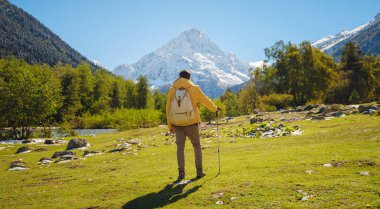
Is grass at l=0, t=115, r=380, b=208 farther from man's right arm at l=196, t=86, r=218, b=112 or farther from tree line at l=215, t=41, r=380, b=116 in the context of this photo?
tree line at l=215, t=41, r=380, b=116

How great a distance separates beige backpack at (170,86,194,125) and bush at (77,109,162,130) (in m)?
54.7

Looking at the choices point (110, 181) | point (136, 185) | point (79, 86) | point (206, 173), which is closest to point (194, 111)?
point (206, 173)

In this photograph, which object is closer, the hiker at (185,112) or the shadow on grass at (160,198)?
the shadow on grass at (160,198)

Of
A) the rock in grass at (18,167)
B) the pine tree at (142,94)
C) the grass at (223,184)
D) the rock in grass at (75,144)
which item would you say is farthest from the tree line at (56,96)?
the grass at (223,184)

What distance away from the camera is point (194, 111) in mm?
10461

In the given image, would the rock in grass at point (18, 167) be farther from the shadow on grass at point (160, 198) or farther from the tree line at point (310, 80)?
the tree line at point (310, 80)

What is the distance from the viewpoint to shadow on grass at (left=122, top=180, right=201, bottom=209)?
27.5 feet

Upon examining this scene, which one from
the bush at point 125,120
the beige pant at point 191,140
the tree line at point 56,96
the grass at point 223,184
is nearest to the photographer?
the grass at point 223,184

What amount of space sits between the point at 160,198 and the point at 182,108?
3.03 metres

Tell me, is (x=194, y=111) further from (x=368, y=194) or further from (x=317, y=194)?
(x=368, y=194)

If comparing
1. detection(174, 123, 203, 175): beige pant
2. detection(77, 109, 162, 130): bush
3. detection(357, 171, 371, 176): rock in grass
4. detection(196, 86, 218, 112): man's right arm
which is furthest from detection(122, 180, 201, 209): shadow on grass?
detection(77, 109, 162, 130): bush

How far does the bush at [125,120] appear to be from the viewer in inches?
2645

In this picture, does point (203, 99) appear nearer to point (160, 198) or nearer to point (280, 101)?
point (160, 198)

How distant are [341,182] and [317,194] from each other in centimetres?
115
